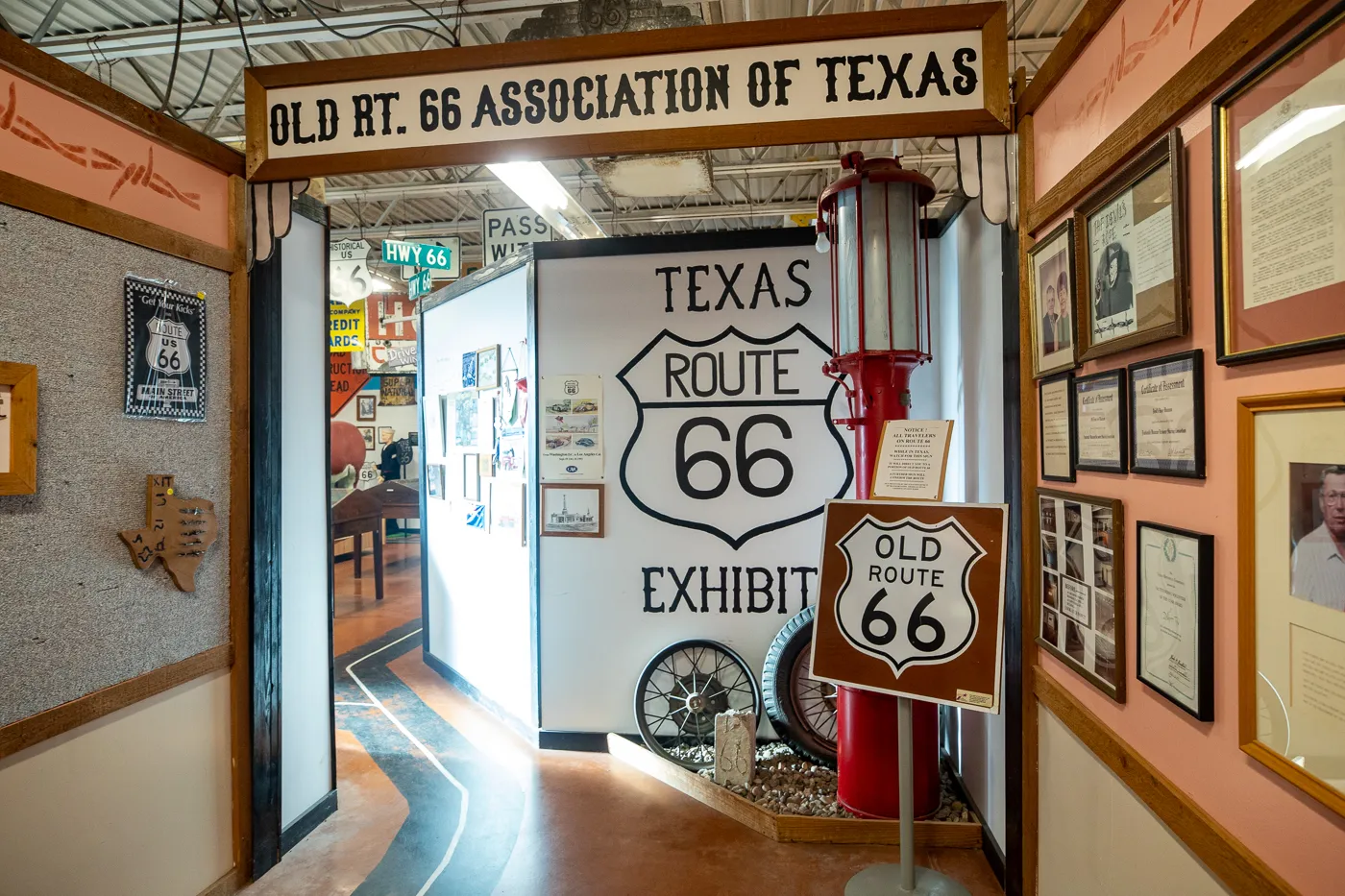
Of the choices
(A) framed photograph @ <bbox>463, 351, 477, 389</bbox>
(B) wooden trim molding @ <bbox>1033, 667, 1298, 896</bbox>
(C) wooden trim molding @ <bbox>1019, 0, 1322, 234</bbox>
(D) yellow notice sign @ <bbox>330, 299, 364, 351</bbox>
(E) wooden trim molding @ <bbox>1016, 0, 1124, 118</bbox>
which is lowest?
(B) wooden trim molding @ <bbox>1033, 667, 1298, 896</bbox>

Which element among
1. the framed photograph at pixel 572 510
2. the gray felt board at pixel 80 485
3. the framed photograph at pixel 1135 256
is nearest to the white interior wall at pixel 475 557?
the framed photograph at pixel 572 510

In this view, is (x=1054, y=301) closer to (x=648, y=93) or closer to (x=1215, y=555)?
(x=1215, y=555)

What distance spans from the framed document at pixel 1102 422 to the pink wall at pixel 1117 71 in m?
0.56

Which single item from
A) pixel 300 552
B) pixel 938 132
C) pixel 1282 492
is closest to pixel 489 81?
pixel 938 132

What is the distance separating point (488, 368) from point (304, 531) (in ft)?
5.36

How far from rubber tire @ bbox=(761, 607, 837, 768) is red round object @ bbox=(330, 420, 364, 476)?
6.67m

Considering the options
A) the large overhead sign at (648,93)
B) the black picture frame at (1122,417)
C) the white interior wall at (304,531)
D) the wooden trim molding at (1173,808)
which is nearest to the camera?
the wooden trim molding at (1173,808)

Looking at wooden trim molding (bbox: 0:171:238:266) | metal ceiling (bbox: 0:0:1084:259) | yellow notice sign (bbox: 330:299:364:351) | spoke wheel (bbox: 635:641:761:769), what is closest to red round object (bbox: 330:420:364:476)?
yellow notice sign (bbox: 330:299:364:351)

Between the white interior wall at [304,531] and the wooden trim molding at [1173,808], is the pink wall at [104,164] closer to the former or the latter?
the white interior wall at [304,531]

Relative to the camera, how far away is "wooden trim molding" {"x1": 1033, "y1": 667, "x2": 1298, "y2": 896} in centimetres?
122

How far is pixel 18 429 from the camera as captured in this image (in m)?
1.85

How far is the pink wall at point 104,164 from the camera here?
1.89 meters

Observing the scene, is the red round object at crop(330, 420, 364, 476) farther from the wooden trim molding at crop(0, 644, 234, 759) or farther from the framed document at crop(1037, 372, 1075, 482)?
the framed document at crop(1037, 372, 1075, 482)

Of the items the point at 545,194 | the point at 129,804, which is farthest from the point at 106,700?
the point at 545,194
